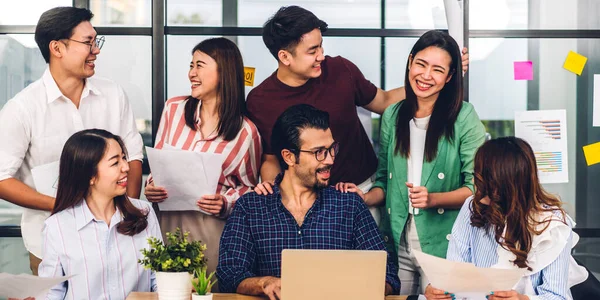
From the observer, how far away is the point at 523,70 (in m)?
3.76

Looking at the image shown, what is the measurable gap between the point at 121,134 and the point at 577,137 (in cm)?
220

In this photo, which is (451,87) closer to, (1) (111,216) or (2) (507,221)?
(2) (507,221)

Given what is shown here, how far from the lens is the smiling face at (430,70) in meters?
2.98

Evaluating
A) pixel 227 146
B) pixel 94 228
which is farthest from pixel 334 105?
pixel 94 228

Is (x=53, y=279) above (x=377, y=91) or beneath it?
beneath

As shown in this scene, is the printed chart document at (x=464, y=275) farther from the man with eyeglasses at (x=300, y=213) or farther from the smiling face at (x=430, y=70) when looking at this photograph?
the smiling face at (x=430, y=70)

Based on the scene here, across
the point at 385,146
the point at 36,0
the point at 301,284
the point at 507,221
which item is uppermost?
the point at 36,0

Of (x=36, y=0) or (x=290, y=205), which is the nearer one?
(x=290, y=205)

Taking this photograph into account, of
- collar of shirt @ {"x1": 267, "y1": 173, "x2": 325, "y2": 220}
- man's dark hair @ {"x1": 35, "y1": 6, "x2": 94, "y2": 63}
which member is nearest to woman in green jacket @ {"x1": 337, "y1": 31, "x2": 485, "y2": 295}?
collar of shirt @ {"x1": 267, "y1": 173, "x2": 325, "y2": 220}

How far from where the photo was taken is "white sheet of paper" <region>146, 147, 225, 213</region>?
2.97m

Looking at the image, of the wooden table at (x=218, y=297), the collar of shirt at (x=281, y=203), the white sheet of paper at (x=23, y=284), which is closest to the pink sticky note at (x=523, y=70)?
the collar of shirt at (x=281, y=203)

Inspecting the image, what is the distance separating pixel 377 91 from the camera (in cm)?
341

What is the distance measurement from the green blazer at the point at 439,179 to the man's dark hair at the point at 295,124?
A: 1.36 ft

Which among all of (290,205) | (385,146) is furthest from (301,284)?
(385,146)
